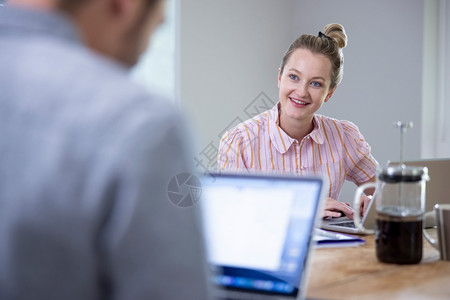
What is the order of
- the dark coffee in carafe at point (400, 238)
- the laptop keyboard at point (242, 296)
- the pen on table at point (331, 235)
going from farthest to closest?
1. the pen on table at point (331, 235)
2. the dark coffee in carafe at point (400, 238)
3. the laptop keyboard at point (242, 296)

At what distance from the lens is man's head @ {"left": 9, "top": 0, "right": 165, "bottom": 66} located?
668mm

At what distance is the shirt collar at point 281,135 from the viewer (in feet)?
8.90

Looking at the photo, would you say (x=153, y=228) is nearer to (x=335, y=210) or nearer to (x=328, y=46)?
(x=335, y=210)

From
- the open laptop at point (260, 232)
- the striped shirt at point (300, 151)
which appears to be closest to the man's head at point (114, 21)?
the open laptop at point (260, 232)

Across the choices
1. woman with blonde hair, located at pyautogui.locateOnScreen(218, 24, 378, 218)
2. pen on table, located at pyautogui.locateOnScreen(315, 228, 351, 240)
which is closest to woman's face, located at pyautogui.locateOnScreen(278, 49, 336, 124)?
woman with blonde hair, located at pyautogui.locateOnScreen(218, 24, 378, 218)

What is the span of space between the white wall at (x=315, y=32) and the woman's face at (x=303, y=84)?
61.4 inches

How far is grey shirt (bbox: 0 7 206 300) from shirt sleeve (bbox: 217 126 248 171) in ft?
6.67

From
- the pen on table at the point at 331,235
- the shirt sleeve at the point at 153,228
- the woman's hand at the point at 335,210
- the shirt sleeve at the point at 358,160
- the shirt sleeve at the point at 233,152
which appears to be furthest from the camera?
the shirt sleeve at the point at 358,160

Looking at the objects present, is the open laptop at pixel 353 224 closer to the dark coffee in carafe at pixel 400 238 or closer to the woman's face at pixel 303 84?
the dark coffee in carafe at pixel 400 238

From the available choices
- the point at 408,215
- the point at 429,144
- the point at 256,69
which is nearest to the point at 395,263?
the point at 408,215

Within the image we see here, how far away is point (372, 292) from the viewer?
1.32m

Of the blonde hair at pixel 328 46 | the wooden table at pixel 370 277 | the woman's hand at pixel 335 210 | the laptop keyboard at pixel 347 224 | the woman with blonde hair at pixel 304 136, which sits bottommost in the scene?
the wooden table at pixel 370 277

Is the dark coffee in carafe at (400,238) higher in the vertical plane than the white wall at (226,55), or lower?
lower

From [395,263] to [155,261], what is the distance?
1139mm
